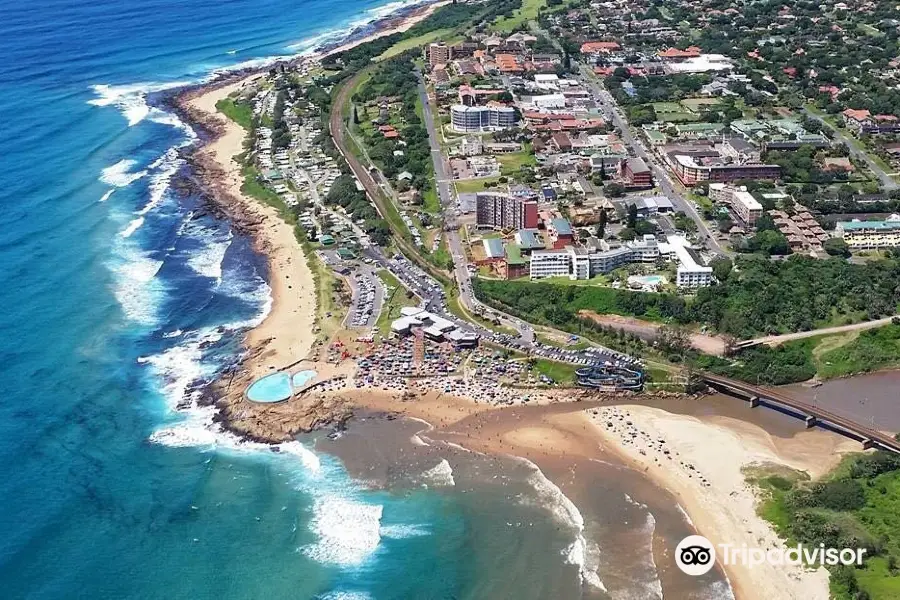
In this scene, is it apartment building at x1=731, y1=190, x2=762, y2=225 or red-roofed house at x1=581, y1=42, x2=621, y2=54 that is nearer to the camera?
apartment building at x1=731, y1=190, x2=762, y2=225

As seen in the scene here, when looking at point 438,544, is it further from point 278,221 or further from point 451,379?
point 278,221

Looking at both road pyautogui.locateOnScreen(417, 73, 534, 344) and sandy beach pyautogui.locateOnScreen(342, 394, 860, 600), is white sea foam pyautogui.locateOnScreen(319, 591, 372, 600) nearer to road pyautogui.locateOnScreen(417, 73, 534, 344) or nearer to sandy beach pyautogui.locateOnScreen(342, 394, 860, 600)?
sandy beach pyautogui.locateOnScreen(342, 394, 860, 600)

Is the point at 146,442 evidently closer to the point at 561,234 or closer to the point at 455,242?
the point at 455,242

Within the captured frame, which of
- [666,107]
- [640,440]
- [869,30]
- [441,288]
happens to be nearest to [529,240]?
[441,288]

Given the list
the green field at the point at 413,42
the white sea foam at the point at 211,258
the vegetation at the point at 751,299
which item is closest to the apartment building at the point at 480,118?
the white sea foam at the point at 211,258

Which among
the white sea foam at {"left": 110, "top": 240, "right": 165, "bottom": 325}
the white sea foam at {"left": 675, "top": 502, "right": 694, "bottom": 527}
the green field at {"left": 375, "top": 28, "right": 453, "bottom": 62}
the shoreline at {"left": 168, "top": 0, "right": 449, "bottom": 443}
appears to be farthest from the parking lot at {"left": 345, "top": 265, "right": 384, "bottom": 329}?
the green field at {"left": 375, "top": 28, "right": 453, "bottom": 62}

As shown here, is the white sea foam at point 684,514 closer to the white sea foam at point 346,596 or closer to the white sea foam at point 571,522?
the white sea foam at point 571,522
